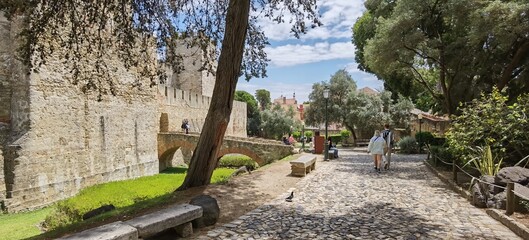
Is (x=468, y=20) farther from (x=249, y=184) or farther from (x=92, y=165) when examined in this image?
(x=92, y=165)

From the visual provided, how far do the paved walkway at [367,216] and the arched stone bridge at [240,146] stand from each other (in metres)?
10.2

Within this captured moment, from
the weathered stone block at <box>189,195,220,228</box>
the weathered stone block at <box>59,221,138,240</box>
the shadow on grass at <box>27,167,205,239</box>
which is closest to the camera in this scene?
the weathered stone block at <box>59,221,138,240</box>

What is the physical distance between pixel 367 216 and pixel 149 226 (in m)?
3.52

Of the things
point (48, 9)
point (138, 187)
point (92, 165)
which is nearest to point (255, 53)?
point (48, 9)

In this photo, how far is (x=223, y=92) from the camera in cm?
820

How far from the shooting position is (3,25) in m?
13.4

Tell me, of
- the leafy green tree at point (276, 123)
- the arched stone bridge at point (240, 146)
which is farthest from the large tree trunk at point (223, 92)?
the leafy green tree at point (276, 123)

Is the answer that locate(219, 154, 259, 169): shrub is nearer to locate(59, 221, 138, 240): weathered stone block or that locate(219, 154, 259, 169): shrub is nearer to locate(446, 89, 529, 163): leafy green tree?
locate(446, 89, 529, 163): leafy green tree

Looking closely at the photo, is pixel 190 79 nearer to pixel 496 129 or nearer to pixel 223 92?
pixel 223 92

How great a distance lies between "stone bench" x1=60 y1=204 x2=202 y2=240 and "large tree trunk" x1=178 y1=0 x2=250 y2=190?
316 centimetres

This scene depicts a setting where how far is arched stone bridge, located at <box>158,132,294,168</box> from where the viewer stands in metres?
19.5

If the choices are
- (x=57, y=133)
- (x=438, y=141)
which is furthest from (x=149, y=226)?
(x=438, y=141)

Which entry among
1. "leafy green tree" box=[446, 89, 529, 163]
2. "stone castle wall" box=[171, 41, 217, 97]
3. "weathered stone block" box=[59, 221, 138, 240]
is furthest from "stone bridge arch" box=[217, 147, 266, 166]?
"weathered stone block" box=[59, 221, 138, 240]

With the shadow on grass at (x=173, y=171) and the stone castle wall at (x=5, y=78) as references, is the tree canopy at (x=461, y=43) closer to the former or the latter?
the stone castle wall at (x=5, y=78)
